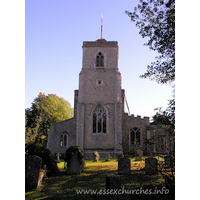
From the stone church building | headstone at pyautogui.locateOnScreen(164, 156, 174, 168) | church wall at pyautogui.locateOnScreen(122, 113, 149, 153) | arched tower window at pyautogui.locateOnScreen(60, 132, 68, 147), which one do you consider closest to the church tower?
the stone church building

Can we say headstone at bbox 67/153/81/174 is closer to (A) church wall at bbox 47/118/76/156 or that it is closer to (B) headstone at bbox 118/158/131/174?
(B) headstone at bbox 118/158/131/174

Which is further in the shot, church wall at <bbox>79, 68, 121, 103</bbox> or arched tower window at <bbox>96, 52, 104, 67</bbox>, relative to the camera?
arched tower window at <bbox>96, 52, 104, 67</bbox>

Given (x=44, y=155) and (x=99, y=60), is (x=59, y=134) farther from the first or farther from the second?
(x=44, y=155)

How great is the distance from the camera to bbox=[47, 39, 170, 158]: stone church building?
61.7 feet

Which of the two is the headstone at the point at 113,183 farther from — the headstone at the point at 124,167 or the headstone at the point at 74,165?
the headstone at the point at 74,165

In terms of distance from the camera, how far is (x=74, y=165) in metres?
9.13

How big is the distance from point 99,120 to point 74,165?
407 inches

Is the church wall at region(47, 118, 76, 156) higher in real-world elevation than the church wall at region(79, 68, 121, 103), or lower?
lower

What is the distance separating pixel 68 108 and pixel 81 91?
1525 centimetres

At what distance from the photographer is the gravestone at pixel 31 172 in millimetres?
6445

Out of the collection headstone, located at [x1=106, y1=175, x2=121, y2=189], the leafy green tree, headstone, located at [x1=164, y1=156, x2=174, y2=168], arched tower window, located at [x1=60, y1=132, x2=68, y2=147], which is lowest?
arched tower window, located at [x1=60, y1=132, x2=68, y2=147]

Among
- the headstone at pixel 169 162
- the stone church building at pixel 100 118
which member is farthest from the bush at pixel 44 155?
the stone church building at pixel 100 118

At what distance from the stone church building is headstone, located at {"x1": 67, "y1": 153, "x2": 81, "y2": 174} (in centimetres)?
937

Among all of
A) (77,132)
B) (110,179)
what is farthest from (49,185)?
(77,132)
